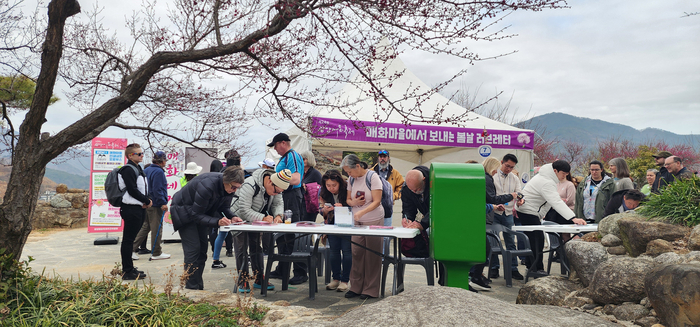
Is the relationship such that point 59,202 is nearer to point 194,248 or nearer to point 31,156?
point 194,248

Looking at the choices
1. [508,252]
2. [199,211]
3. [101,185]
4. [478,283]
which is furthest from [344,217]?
[101,185]

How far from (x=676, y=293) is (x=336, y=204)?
137 inches

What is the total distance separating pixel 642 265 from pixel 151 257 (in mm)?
6998

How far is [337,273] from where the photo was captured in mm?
5582

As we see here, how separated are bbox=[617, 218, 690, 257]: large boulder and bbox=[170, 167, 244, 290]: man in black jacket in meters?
3.96

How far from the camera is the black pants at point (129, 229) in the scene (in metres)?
5.51

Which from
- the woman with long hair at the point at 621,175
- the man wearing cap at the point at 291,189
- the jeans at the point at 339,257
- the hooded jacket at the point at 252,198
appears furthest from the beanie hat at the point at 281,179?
the woman with long hair at the point at 621,175

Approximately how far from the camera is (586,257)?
463 centimetres

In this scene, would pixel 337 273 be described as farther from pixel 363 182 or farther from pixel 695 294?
pixel 695 294

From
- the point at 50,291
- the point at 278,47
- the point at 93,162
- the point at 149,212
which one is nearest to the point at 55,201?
the point at 93,162

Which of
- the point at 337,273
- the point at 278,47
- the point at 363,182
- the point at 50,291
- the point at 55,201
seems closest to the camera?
the point at 50,291

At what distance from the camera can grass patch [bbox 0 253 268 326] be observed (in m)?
3.18

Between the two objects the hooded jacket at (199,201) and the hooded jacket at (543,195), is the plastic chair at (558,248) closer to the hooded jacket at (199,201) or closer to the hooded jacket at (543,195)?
the hooded jacket at (543,195)

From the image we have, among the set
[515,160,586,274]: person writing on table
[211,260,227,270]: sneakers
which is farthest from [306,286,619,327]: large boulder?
[211,260,227,270]: sneakers
